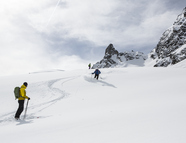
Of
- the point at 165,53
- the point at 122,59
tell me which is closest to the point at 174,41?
the point at 165,53

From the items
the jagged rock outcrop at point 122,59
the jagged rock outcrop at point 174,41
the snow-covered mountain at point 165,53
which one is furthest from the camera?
the jagged rock outcrop at point 122,59

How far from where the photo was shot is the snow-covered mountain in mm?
93094

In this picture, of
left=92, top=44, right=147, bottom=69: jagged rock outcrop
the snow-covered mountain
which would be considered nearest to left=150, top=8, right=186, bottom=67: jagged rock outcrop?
the snow-covered mountain

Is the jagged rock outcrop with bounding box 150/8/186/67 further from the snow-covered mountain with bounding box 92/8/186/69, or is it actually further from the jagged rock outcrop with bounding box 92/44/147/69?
the jagged rock outcrop with bounding box 92/44/147/69

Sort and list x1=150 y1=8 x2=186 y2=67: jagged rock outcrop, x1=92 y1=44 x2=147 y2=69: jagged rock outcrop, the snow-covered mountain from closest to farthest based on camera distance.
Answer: the snow-covered mountain
x1=150 y1=8 x2=186 y2=67: jagged rock outcrop
x1=92 y1=44 x2=147 y2=69: jagged rock outcrop

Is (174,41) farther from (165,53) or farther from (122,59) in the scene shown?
(122,59)

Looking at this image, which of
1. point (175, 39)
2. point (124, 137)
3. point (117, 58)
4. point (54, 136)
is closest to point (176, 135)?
point (124, 137)

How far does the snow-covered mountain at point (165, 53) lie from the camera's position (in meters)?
93.1

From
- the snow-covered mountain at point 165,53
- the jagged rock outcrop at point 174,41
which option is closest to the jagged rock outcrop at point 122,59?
the snow-covered mountain at point 165,53

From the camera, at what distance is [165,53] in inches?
4806

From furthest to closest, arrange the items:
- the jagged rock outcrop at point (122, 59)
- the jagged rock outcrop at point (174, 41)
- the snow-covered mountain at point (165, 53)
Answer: the jagged rock outcrop at point (122, 59)
the jagged rock outcrop at point (174, 41)
the snow-covered mountain at point (165, 53)

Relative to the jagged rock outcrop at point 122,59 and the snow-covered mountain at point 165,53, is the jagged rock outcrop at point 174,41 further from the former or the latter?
the jagged rock outcrop at point 122,59

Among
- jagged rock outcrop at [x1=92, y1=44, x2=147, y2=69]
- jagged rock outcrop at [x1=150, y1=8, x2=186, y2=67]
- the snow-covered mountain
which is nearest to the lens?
the snow-covered mountain

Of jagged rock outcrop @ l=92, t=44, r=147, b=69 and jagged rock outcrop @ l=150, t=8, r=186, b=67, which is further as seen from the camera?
jagged rock outcrop @ l=92, t=44, r=147, b=69
